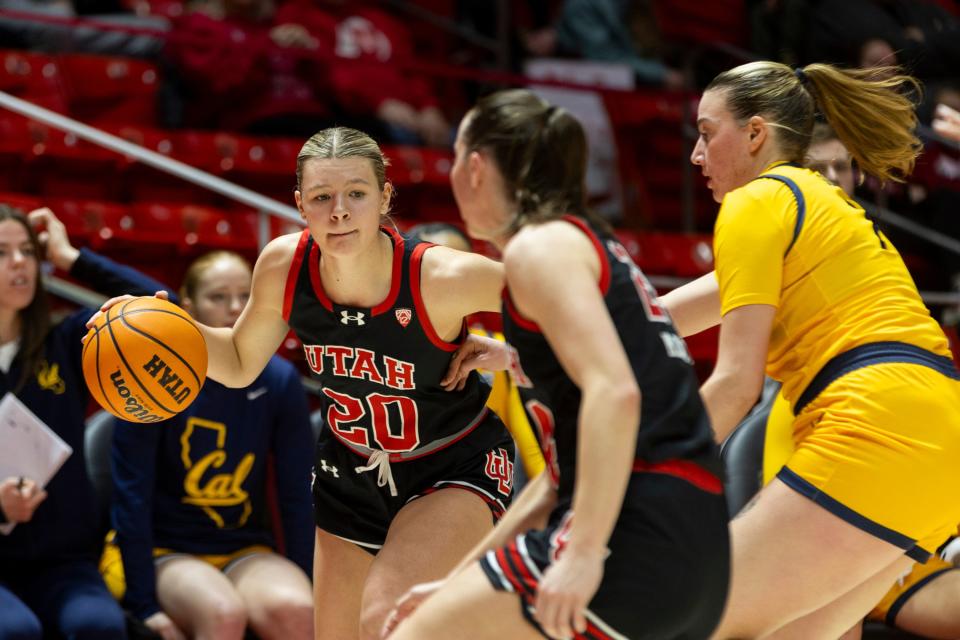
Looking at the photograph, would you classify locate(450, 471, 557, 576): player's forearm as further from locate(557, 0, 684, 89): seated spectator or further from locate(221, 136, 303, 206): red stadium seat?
locate(557, 0, 684, 89): seated spectator

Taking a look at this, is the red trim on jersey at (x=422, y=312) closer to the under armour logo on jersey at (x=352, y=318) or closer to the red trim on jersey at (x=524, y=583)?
the under armour logo on jersey at (x=352, y=318)

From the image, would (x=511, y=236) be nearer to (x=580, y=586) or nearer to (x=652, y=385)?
(x=652, y=385)

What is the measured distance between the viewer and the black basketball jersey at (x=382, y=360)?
340 centimetres

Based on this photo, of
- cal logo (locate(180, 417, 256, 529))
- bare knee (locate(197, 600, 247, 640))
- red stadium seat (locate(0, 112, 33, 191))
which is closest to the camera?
bare knee (locate(197, 600, 247, 640))

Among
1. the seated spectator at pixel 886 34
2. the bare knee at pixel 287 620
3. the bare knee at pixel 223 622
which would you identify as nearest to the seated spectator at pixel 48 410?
the bare knee at pixel 223 622

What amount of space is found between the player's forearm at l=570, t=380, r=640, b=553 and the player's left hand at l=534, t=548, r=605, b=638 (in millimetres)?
24

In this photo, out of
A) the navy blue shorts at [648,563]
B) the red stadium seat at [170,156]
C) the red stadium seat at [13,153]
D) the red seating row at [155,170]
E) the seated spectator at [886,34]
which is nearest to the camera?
the navy blue shorts at [648,563]

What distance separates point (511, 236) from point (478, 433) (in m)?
1.31

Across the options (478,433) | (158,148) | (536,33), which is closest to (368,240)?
(478,433)

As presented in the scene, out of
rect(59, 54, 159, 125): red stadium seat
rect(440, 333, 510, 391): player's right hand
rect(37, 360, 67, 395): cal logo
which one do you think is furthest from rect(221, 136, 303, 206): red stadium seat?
rect(440, 333, 510, 391): player's right hand

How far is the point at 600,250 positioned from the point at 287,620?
260cm

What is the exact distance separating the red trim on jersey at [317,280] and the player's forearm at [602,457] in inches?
55.0

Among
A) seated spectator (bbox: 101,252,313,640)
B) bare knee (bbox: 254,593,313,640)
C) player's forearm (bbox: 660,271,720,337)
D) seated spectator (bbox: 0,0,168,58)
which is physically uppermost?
seated spectator (bbox: 0,0,168,58)

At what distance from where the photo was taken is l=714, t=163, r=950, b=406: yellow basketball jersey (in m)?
2.87
